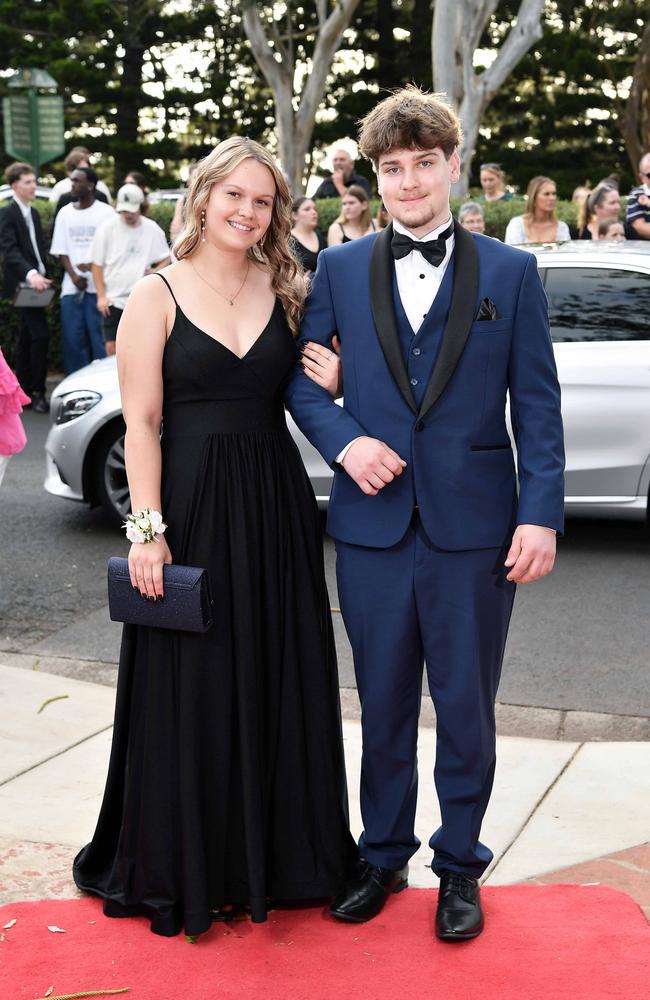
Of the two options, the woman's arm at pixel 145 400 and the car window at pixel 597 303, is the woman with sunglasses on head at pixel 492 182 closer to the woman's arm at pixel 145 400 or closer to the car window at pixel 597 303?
the car window at pixel 597 303

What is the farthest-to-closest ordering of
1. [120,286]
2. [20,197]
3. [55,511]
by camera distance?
[20,197]
[120,286]
[55,511]

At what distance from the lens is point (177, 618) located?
10.8 feet

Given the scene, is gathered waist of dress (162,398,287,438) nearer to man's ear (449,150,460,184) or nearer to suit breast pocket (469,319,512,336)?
suit breast pocket (469,319,512,336)

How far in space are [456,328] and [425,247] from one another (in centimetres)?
23

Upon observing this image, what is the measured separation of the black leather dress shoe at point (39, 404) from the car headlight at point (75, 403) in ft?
14.3

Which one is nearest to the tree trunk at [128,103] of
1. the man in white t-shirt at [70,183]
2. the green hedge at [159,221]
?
the green hedge at [159,221]

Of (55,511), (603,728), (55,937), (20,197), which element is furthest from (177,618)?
(20,197)

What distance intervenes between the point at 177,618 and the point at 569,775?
1820 mm

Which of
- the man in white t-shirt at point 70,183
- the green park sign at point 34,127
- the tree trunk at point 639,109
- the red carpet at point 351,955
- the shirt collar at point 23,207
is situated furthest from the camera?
the tree trunk at point 639,109

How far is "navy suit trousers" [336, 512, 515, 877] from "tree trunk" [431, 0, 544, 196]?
48.9 feet

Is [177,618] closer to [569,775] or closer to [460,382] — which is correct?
[460,382]

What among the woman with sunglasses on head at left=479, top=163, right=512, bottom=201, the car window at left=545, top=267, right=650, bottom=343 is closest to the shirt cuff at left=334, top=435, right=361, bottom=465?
the car window at left=545, top=267, right=650, bottom=343

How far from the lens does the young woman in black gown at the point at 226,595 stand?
3340 millimetres

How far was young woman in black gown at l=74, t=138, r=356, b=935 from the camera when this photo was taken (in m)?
3.34
